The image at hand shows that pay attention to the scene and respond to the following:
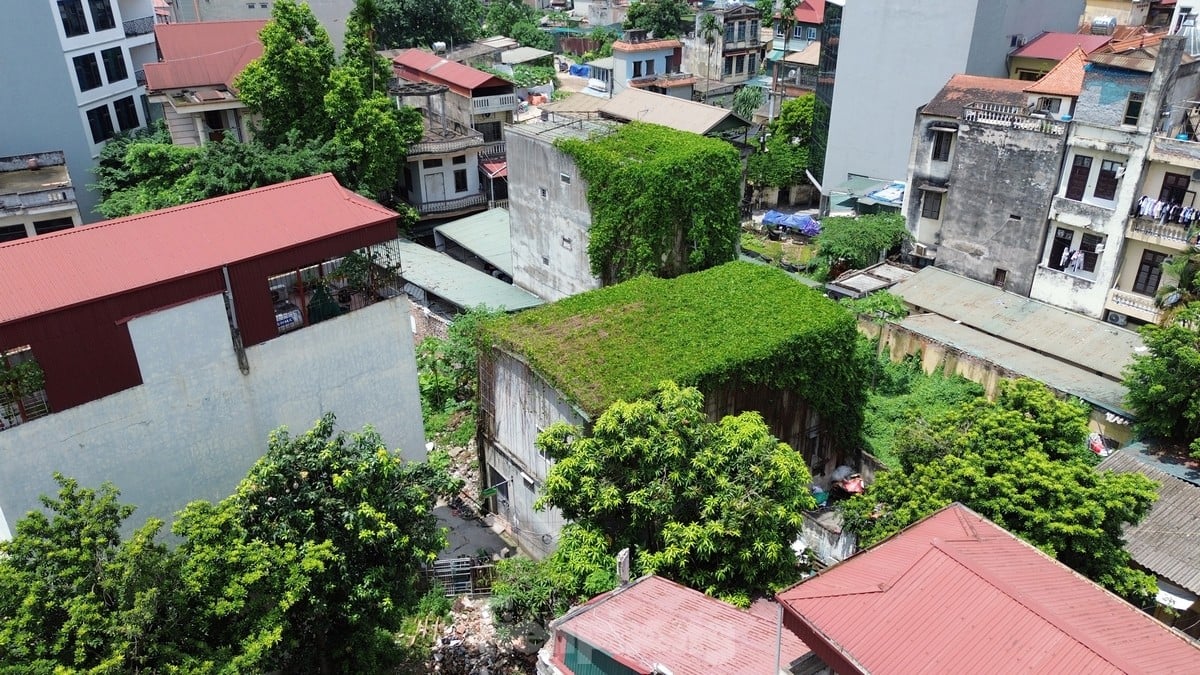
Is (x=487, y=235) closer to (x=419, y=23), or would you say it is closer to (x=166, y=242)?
(x=166, y=242)

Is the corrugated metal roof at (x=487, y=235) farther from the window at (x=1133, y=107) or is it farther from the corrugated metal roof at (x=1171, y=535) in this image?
the corrugated metal roof at (x=1171, y=535)

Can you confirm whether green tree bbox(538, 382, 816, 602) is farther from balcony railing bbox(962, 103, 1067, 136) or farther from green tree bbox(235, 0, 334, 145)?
green tree bbox(235, 0, 334, 145)

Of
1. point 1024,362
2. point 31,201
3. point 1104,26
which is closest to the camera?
point 1024,362

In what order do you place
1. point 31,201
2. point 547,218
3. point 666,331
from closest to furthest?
point 666,331
point 31,201
point 547,218

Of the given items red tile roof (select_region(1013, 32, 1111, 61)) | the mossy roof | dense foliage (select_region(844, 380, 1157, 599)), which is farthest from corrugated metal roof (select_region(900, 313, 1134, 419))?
red tile roof (select_region(1013, 32, 1111, 61))

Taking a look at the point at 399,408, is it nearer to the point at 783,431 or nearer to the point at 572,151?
the point at 783,431

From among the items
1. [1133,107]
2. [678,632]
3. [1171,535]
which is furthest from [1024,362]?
[678,632]

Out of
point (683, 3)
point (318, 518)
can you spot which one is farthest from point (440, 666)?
point (683, 3)
